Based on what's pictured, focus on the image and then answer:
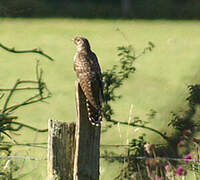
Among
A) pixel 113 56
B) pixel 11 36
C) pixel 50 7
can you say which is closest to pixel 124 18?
pixel 50 7

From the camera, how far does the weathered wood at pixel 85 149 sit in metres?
3.78

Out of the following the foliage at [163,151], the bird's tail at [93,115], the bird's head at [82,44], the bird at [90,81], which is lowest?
the foliage at [163,151]

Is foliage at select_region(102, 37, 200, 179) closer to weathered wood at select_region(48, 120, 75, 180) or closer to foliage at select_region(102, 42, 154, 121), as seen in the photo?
foliage at select_region(102, 42, 154, 121)

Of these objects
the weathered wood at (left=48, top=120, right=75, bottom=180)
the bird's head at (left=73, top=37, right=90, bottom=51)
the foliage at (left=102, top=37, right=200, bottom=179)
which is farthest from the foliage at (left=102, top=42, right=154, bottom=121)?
the weathered wood at (left=48, top=120, right=75, bottom=180)

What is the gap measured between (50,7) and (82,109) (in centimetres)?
3010

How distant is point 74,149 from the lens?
12.5ft

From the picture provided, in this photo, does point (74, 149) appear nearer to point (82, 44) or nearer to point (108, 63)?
point (82, 44)

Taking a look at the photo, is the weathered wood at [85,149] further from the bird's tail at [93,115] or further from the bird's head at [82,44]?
the bird's head at [82,44]

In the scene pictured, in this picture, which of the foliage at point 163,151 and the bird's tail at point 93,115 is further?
the foliage at point 163,151

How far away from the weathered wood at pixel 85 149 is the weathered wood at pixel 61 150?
0.18 ft

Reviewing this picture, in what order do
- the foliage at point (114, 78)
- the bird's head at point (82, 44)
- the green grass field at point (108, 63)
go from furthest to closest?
1. the green grass field at point (108, 63)
2. the foliage at point (114, 78)
3. the bird's head at point (82, 44)

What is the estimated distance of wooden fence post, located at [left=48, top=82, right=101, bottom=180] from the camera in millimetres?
3771

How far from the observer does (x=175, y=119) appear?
4.82 meters

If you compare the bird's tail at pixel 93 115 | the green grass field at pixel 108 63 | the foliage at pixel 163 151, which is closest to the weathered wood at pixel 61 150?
the bird's tail at pixel 93 115
